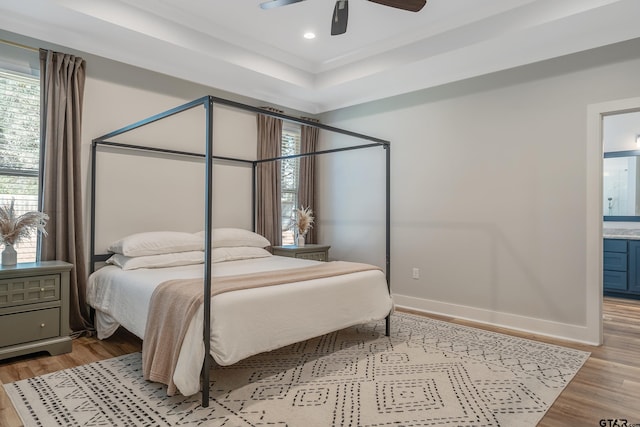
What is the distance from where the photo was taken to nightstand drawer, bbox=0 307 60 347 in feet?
8.98

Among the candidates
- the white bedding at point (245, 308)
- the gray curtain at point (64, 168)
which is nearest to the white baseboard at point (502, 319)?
the white bedding at point (245, 308)

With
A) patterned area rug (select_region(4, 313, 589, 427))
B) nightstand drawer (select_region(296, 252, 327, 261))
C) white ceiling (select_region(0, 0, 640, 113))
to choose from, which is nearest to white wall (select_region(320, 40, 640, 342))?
white ceiling (select_region(0, 0, 640, 113))

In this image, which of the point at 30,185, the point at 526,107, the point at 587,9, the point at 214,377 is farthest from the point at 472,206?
the point at 30,185

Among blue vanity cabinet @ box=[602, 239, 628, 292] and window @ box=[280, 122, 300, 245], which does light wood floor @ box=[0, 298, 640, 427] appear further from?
window @ box=[280, 122, 300, 245]

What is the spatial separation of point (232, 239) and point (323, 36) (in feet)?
7.14

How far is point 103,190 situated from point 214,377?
6.86 ft

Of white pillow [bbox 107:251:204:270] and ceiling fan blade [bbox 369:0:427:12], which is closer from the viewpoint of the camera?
ceiling fan blade [bbox 369:0:427:12]

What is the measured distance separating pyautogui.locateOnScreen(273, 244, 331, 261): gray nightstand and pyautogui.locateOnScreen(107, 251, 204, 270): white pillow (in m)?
1.21

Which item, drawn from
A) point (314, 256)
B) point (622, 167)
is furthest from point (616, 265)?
point (314, 256)

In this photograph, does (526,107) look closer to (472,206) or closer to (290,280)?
(472,206)

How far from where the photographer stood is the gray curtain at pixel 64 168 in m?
3.23

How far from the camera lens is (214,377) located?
2545 millimetres

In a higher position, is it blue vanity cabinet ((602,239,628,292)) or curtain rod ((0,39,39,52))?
curtain rod ((0,39,39,52))

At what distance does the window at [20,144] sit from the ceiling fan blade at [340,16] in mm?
2530
